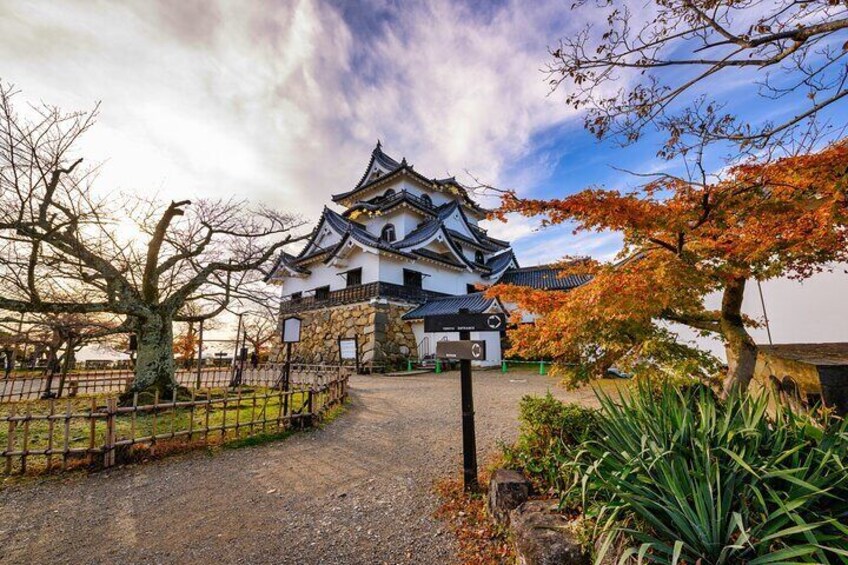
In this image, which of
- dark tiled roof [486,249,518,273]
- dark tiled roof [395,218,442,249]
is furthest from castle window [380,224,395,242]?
dark tiled roof [486,249,518,273]

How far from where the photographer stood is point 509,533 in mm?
3172

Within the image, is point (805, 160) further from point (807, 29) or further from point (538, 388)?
point (538, 388)

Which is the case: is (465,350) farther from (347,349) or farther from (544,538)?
(347,349)

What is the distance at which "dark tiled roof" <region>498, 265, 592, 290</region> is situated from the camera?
65.7 feet

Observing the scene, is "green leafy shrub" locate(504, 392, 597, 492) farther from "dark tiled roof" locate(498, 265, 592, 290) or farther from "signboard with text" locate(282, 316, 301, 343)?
"dark tiled roof" locate(498, 265, 592, 290)

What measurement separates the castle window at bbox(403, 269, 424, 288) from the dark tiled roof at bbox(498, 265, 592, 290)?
5911 millimetres

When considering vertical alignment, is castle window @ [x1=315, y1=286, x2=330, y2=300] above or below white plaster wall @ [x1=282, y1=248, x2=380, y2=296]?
below

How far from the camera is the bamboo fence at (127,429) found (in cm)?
503

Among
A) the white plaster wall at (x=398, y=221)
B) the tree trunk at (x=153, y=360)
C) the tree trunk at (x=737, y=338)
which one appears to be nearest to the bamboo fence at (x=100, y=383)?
the tree trunk at (x=153, y=360)

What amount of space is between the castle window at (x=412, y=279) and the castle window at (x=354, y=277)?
106 inches

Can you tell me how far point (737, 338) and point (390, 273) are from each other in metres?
16.8

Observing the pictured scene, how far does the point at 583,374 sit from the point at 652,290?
163 cm

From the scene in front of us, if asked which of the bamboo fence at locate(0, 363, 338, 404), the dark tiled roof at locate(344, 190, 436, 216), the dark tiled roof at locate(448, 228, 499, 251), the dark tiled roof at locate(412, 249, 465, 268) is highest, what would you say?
the dark tiled roof at locate(344, 190, 436, 216)

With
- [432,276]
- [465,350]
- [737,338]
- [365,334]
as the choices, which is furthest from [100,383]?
[737,338]
